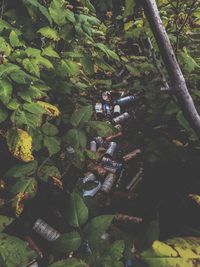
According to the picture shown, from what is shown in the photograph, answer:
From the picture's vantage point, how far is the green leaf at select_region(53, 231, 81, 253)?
7.77 ft

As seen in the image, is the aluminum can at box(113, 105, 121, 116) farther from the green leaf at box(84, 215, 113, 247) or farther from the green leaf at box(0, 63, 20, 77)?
the green leaf at box(84, 215, 113, 247)

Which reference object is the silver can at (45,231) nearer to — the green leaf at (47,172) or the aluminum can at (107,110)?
the green leaf at (47,172)

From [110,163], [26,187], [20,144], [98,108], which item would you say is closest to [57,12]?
[20,144]

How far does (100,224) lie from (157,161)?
153 centimetres

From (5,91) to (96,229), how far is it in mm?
1201

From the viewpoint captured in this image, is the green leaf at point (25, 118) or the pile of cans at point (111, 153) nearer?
the green leaf at point (25, 118)

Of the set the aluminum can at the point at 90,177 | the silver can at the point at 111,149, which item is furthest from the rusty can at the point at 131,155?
the aluminum can at the point at 90,177

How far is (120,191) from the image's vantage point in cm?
398

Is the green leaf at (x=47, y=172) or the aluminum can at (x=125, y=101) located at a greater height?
the green leaf at (x=47, y=172)

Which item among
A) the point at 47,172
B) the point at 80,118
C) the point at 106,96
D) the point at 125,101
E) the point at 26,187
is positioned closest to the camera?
the point at 26,187

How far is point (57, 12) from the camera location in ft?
9.96

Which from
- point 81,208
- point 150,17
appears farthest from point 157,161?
point 150,17

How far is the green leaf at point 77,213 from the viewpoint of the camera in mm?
2484

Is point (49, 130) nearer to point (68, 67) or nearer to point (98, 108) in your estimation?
point (68, 67)
